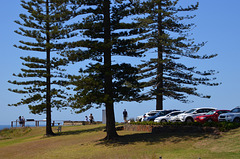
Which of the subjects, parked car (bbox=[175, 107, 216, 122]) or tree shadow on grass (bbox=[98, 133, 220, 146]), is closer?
tree shadow on grass (bbox=[98, 133, 220, 146])

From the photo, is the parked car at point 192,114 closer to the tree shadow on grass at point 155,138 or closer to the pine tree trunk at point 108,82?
the tree shadow on grass at point 155,138

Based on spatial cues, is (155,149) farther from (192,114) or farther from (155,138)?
(192,114)

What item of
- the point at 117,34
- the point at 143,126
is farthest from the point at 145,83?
the point at 117,34

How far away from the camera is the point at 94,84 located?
2298 cm

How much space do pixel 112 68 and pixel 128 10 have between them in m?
4.59

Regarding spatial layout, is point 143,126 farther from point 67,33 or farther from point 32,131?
point 32,131

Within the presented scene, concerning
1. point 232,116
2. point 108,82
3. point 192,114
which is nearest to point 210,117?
point 192,114

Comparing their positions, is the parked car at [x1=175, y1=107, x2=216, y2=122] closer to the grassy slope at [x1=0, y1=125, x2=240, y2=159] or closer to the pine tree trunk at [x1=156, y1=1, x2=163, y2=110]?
the grassy slope at [x1=0, y1=125, x2=240, y2=159]

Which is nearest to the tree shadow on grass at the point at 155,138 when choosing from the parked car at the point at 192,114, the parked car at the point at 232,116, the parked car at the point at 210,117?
the parked car at the point at 232,116

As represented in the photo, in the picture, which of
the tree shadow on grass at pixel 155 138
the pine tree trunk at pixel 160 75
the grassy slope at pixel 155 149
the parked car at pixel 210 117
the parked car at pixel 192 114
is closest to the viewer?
the grassy slope at pixel 155 149

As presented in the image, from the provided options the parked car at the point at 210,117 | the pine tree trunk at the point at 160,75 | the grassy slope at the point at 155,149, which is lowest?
the grassy slope at the point at 155,149

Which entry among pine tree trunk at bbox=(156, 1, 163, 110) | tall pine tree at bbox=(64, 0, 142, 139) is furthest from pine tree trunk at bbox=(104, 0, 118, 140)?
pine tree trunk at bbox=(156, 1, 163, 110)

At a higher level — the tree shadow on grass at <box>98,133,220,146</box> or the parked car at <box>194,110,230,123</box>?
the parked car at <box>194,110,230,123</box>

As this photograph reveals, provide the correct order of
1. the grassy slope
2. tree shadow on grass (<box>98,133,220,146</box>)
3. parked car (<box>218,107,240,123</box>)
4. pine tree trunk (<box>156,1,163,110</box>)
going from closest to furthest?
the grassy slope → tree shadow on grass (<box>98,133,220,146</box>) → parked car (<box>218,107,240,123</box>) → pine tree trunk (<box>156,1,163,110</box>)
